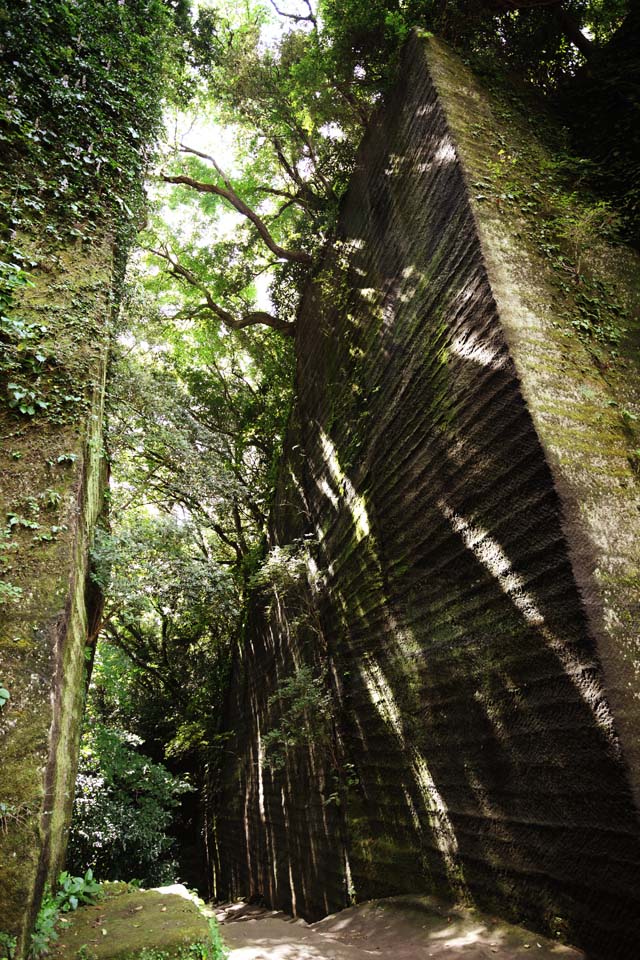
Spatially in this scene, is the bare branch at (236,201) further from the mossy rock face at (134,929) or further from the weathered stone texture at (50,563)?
the mossy rock face at (134,929)

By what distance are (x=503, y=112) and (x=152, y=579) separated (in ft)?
17.5

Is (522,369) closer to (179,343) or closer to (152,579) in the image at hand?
(152,579)

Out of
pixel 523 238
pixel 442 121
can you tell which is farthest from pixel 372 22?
pixel 523 238

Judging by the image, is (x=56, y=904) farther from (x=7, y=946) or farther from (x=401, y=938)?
(x=401, y=938)

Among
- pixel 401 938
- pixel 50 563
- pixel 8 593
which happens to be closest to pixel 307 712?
pixel 401 938

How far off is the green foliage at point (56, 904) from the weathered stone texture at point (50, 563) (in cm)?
12

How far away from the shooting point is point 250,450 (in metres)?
11.3

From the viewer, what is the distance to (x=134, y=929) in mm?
2834

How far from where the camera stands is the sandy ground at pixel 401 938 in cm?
239

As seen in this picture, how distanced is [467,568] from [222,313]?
Answer: 876 cm

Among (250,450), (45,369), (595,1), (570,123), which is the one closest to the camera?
(45,369)

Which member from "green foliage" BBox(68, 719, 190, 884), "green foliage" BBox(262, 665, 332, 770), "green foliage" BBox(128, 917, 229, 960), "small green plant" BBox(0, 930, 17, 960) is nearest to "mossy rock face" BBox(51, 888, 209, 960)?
"green foliage" BBox(128, 917, 229, 960)

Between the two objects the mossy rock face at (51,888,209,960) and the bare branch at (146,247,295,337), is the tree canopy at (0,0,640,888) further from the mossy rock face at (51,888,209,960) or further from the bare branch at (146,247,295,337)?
the mossy rock face at (51,888,209,960)

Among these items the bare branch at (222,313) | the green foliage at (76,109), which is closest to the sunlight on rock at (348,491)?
the green foliage at (76,109)
